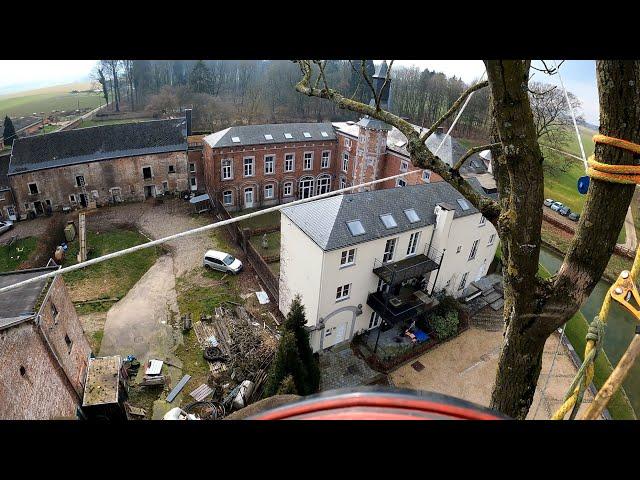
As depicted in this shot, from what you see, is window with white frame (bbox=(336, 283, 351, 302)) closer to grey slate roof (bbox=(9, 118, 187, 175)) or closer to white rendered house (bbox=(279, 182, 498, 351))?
white rendered house (bbox=(279, 182, 498, 351))

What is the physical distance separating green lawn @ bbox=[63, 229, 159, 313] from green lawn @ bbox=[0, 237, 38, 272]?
1960 mm

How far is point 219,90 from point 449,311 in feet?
146

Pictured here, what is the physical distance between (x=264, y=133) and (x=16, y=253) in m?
15.7

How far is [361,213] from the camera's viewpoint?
13.7 meters

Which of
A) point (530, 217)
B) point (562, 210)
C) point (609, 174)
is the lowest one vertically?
point (562, 210)

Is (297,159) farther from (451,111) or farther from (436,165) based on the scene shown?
(436,165)

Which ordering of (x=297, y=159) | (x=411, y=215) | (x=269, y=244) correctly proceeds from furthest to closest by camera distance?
(x=297, y=159)
(x=269, y=244)
(x=411, y=215)

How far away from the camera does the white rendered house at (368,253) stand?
13.3 m

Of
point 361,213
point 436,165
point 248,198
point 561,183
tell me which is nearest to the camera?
point 436,165

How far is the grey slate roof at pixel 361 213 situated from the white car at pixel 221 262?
6.01 meters

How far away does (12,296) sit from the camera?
9773mm

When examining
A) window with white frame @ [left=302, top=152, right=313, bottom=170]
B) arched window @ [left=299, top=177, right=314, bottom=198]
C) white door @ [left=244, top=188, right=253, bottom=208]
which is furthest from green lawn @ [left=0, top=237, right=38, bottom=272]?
window with white frame @ [left=302, top=152, right=313, bottom=170]

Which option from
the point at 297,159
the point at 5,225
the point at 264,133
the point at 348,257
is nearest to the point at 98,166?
the point at 5,225
